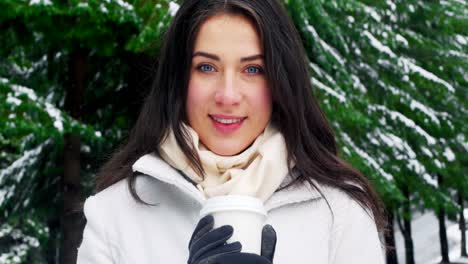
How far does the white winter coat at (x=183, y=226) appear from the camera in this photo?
237 centimetres

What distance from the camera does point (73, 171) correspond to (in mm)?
10266

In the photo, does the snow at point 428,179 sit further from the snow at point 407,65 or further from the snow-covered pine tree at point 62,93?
the snow-covered pine tree at point 62,93

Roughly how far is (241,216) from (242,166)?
49 centimetres

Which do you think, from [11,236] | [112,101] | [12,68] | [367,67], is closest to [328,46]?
[367,67]

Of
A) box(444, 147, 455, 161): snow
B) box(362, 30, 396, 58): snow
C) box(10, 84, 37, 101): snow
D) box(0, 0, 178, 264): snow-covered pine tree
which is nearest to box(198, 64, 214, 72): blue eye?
box(0, 0, 178, 264): snow-covered pine tree

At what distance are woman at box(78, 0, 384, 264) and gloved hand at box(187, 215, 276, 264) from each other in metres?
0.28

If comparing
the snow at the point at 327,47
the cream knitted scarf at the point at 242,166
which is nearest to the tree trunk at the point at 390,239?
the cream knitted scarf at the point at 242,166

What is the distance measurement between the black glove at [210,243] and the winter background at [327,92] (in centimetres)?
631

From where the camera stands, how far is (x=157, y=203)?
246 centimetres

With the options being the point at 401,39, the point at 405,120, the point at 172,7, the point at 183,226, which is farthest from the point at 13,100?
the point at 183,226

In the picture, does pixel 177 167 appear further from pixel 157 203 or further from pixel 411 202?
pixel 411 202

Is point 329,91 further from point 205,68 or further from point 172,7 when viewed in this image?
point 205,68

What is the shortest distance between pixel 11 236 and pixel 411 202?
21.4ft

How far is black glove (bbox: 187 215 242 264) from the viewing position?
1913mm
